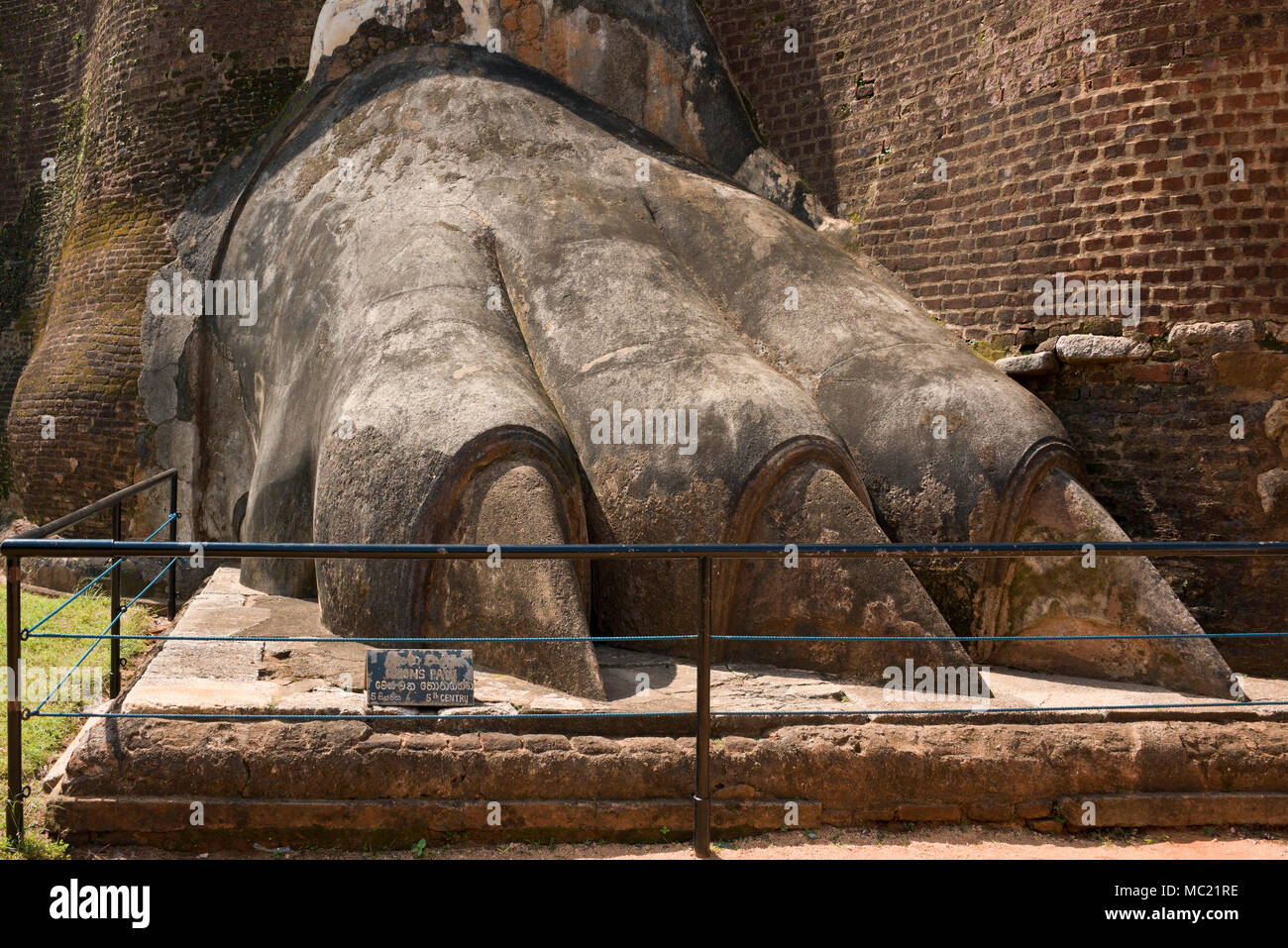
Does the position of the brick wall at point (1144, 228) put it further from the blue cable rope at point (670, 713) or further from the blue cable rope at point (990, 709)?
the blue cable rope at point (670, 713)

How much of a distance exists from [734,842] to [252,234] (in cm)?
563

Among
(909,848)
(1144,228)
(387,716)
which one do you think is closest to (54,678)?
(387,716)

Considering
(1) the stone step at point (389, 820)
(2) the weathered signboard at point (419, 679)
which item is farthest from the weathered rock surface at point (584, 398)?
(1) the stone step at point (389, 820)

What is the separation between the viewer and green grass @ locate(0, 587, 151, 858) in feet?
15.3

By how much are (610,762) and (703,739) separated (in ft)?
1.57

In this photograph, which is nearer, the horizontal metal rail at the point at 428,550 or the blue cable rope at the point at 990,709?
the horizontal metal rail at the point at 428,550

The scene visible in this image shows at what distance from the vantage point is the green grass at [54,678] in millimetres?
4655

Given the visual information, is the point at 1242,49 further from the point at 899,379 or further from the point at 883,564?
the point at 883,564

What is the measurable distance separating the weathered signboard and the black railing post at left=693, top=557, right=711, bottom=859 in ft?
3.09

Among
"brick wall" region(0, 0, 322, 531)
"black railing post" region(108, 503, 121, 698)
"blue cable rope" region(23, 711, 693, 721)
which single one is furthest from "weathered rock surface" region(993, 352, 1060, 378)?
"brick wall" region(0, 0, 322, 531)

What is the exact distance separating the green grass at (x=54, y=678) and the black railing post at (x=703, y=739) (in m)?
2.26

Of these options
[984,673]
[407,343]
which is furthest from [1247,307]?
[407,343]

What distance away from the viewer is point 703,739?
409 centimetres

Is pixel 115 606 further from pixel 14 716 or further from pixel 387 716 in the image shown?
pixel 387 716
